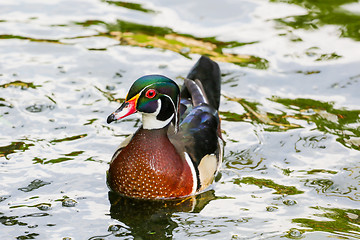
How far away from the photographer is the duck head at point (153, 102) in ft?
21.6

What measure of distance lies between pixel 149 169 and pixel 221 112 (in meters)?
2.10

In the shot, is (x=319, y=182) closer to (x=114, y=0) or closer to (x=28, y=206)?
(x=28, y=206)

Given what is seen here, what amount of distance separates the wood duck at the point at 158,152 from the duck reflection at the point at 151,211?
0.07 meters

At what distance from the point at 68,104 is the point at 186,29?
2934 millimetres

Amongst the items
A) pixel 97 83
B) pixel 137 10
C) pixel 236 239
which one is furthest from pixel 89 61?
pixel 236 239

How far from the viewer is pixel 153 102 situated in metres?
6.70

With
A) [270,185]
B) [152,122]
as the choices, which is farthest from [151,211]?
[270,185]

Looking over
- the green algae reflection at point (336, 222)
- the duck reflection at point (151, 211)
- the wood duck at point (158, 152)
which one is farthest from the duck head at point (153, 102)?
the green algae reflection at point (336, 222)

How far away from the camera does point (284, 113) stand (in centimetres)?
852

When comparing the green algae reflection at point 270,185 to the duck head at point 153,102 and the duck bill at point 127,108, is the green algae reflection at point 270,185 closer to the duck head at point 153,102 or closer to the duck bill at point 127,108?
the duck head at point 153,102

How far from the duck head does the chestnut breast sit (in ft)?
0.42

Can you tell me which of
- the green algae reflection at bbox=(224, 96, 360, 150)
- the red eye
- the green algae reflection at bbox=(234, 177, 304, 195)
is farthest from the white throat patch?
the green algae reflection at bbox=(224, 96, 360, 150)

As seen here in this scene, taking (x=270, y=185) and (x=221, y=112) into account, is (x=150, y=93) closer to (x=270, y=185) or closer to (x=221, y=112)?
(x=270, y=185)

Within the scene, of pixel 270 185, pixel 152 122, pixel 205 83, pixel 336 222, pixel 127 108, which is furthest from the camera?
pixel 205 83
